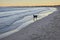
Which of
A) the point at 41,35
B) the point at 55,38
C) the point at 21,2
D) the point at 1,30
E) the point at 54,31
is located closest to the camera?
the point at 55,38

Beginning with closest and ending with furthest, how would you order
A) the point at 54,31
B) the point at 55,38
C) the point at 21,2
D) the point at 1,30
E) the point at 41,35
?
the point at 55,38
the point at 41,35
the point at 54,31
the point at 1,30
the point at 21,2

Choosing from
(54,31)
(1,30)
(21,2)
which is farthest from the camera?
(21,2)

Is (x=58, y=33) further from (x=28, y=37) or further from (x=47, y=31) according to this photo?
(x=28, y=37)

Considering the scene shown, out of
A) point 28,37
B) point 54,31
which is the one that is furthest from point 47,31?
point 28,37

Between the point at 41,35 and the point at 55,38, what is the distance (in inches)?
14.6

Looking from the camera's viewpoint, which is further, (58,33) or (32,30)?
(32,30)

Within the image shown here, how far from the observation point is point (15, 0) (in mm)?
10883

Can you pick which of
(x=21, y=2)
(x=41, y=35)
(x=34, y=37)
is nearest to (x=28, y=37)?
(x=34, y=37)

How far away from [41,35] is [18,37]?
566mm

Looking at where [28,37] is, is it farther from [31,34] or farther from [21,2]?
[21,2]

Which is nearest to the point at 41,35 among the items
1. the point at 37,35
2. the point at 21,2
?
the point at 37,35

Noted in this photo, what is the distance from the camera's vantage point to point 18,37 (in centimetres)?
297

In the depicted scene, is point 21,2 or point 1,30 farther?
point 21,2

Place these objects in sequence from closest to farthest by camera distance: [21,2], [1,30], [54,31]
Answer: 1. [54,31]
2. [1,30]
3. [21,2]
